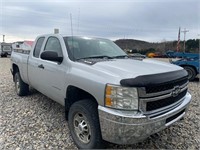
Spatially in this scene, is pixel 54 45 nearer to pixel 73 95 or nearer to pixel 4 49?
pixel 73 95

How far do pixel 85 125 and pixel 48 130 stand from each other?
110 cm

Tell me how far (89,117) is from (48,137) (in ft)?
3.76

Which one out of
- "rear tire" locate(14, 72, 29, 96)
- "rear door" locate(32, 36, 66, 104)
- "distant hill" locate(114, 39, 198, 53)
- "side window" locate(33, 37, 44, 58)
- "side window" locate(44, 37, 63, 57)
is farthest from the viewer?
"distant hill" locate(114, 39, 198, 53)

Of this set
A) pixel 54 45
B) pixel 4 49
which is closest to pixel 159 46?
pixel 4 49

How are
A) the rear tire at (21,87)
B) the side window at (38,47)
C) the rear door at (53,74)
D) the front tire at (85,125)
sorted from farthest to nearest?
the rear tire at (21,87), the side window at (38,47), the rear door at (53,74), the front tire at (85,125)

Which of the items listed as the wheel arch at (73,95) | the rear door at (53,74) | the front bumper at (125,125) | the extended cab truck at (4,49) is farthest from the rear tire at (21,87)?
the extended cab truck at (4,49)

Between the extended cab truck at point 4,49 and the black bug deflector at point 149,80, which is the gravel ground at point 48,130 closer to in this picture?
the black bug deflector at point 149,80

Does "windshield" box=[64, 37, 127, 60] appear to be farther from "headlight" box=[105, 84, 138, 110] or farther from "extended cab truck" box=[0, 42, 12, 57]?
"extended cab truck" box=[0, 42, 12, 57]

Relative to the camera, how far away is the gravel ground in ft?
10.1

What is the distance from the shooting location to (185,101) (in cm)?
312

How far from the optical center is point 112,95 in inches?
91.4

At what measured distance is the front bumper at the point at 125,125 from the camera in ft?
7.35

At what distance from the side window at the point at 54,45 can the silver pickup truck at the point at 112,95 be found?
0.17ft

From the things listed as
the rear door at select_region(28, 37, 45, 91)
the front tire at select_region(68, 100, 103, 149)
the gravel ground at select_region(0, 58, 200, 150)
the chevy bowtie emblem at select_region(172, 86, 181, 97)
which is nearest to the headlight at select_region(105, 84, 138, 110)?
the front tire at select_region(68, 100, 103, 149)
